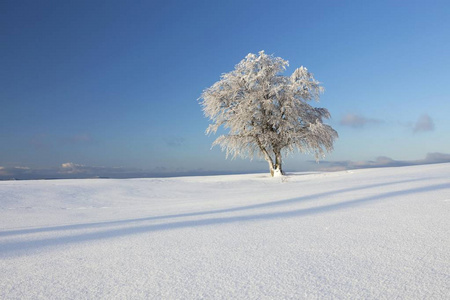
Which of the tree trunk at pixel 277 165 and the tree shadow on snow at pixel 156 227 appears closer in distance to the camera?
the tree shadow on snow at pixel 156 227

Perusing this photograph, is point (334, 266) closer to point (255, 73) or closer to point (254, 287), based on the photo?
point (254, 287)

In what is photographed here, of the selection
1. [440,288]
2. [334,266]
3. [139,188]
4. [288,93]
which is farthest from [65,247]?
[288,93]

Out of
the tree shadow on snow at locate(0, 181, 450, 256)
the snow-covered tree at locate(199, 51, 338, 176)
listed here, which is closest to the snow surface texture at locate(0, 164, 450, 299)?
the tree shadow on snow at locate(0, 181, 450, 256)

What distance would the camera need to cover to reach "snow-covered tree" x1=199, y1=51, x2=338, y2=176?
16.7 m

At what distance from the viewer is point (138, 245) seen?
2697 millimetres

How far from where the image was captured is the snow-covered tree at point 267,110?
16.7 metres

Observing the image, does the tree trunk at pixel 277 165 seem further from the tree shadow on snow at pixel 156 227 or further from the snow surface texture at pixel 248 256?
the snow surface texture at pixel 248 256

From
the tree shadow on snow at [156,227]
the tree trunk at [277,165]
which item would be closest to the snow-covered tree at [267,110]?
the tree trunk at [277,165]

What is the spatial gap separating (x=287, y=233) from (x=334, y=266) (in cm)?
96

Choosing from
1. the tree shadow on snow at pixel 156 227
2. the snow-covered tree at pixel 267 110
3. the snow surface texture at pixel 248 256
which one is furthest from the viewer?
the snow-covered tree at pixel 267 110

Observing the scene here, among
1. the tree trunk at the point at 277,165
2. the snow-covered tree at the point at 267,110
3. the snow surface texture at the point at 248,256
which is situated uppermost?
the snow-covered tree at the point at 267,110

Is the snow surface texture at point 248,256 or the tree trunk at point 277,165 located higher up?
the tree trunk at point 277,165

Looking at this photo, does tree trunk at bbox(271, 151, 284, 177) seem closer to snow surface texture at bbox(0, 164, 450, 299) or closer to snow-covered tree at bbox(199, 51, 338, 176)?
snow-covered tree at bbox(199, 51, 338, 176)

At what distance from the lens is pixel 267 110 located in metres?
16.8
